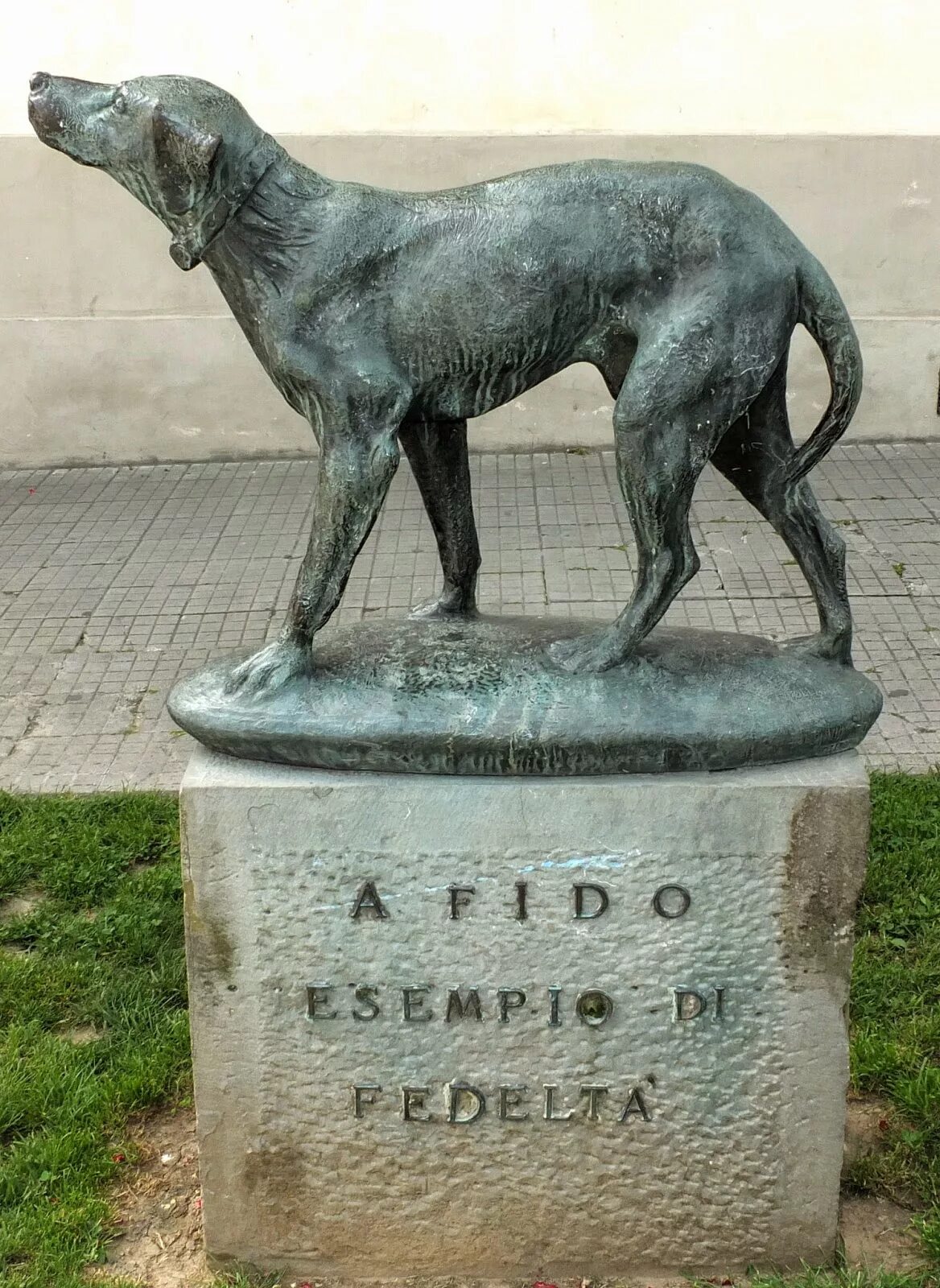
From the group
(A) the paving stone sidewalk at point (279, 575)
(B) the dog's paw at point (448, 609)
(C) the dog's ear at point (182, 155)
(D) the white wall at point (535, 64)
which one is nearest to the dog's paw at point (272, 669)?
(B) the dog's paw at point (448, 609)

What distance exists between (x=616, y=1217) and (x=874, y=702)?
3.90 ft

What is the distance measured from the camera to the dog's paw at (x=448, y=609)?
3.16 m

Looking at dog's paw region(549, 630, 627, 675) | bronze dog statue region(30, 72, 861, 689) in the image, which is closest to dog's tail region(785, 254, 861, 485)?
bronze dog statue region(30, 72, 861, 689)

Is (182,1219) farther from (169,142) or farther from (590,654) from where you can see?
(169,142)

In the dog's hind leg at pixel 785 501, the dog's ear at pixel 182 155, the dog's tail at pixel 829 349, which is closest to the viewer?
the dog's ear at pixel 182 155

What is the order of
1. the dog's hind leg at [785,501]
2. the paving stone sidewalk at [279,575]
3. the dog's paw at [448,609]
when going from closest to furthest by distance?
the dog's hind leg at [785,501], the dog's paw at [448,609], the paving stone sidewalk at [279,575]

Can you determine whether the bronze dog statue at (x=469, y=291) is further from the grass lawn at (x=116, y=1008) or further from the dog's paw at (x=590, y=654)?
the grass lawn at (x=116, y=1008)

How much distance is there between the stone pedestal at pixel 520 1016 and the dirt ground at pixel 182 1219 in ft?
0.35

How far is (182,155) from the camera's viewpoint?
248 centimetres

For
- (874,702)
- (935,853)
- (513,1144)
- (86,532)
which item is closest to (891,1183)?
(513,1144)

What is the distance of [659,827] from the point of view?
8.94 ft

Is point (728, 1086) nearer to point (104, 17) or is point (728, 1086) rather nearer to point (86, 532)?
point (86, 532)

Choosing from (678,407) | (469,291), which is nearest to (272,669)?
(469,291)

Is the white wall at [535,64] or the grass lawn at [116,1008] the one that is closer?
the grass lawn at [116,1008]
